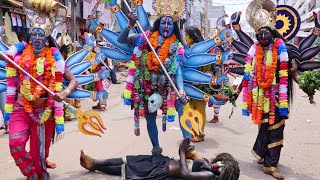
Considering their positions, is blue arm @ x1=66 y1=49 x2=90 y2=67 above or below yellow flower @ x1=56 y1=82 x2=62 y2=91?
above

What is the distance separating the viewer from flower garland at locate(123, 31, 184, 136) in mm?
5039

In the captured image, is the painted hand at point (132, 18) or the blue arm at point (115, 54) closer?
the painted hand at point (132, 18)

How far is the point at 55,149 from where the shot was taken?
245 inches

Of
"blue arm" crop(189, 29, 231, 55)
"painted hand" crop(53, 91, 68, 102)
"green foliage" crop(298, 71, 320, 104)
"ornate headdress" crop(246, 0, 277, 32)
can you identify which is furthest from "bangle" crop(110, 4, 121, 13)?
"green foliage" crop(298, 71, 320, 104)

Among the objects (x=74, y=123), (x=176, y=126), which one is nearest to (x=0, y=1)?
(x=74, y=123)

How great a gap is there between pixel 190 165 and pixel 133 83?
52.0 inches

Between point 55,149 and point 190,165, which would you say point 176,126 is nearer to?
point 55,149

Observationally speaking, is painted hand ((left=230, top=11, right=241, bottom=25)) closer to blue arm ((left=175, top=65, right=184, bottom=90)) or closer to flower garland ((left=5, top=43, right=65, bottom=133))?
blue arm ((left=175, top=65, right=184, bottom=90))

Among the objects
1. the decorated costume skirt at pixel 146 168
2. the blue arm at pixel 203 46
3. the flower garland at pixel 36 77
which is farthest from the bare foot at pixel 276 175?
the flower garland at pixel 36 77

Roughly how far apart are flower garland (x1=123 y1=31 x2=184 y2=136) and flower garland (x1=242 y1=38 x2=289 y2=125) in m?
0.94

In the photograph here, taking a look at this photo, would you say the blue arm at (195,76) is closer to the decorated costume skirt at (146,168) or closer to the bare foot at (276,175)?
the decorated costume skirt at (146,168)

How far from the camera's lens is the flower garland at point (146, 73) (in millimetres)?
5039

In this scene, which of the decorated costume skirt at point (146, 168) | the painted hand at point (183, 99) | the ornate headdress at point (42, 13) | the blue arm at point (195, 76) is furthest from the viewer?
the blue arm at point (195, 76)

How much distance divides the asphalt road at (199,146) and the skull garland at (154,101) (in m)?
1.03
